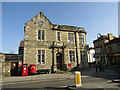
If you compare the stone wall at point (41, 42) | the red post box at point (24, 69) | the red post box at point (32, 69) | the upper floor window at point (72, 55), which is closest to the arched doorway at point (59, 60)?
the stone wall at point (41, 42)

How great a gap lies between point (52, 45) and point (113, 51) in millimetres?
26306

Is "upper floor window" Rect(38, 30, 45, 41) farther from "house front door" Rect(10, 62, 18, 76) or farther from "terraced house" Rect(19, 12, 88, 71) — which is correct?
"house front door" Rect(10, 62, 18, 76)

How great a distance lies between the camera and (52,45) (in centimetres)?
1773

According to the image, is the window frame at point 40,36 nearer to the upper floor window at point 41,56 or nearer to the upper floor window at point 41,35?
the upper floor window at point 41,35

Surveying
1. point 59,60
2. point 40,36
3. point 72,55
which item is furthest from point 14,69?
point 72,55

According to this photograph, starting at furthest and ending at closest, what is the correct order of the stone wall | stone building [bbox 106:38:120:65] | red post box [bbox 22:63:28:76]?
stone building [bbox 106:38:120:65] < the stone wall < red post box [bbox 22:63:28:76]

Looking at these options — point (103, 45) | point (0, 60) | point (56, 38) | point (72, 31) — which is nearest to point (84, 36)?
point (72, 31)

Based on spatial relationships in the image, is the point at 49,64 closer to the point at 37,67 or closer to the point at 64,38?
the point at 37,67

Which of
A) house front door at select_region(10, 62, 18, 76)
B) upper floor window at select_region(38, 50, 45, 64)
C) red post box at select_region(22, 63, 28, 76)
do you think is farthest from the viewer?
upper floor window at select_region(38, 50, 45, 64)

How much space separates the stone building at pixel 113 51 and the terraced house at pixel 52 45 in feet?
58.1

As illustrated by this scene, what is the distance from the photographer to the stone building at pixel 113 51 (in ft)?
103

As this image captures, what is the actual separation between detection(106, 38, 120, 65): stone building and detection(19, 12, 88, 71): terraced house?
17700 mm

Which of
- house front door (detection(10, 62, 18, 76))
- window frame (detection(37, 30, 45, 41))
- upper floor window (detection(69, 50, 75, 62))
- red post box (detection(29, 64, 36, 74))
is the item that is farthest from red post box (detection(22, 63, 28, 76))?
upper floor window (detection(69, 50, 75, 62))

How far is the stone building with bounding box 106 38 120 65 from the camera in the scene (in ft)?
103
